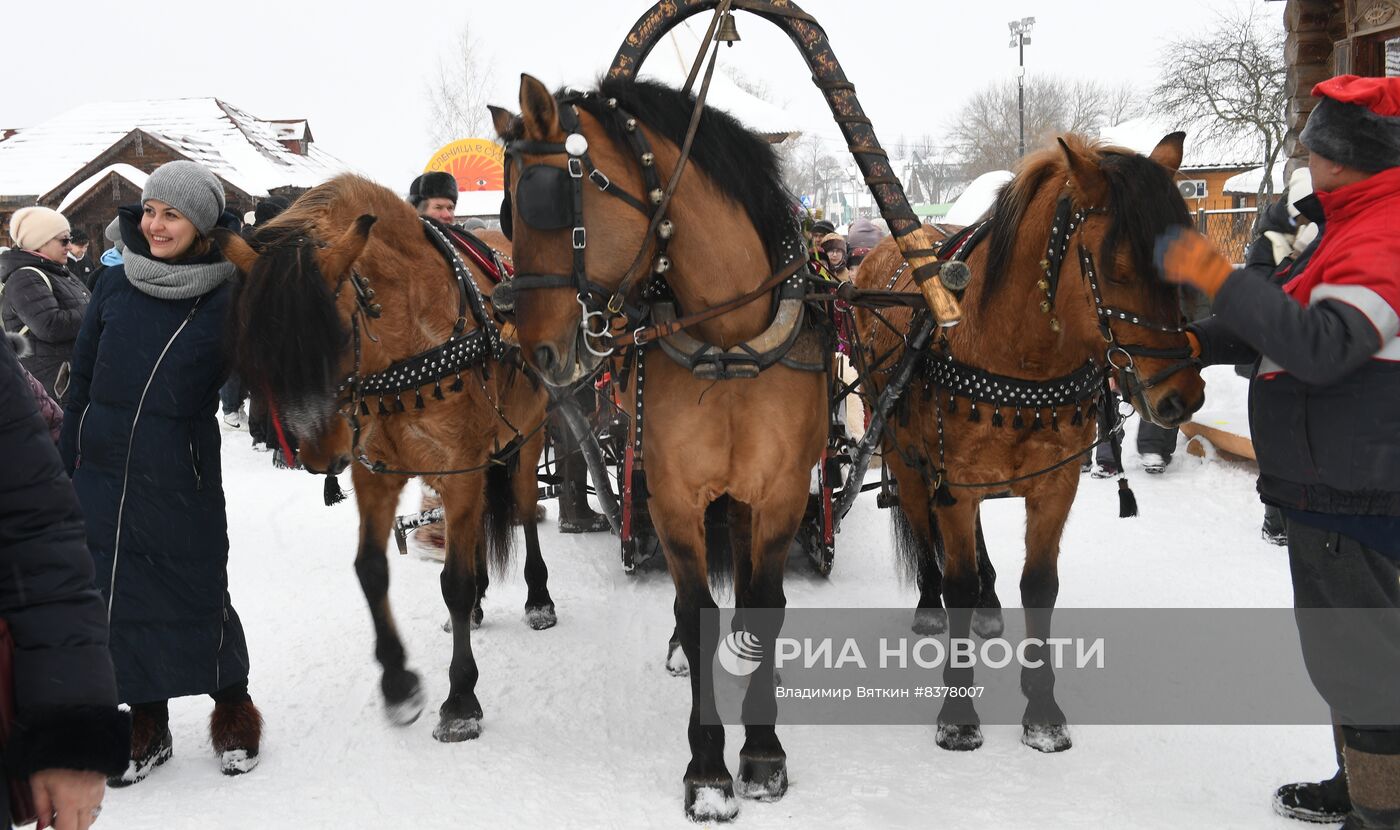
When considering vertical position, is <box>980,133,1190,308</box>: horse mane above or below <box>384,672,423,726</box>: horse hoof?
above

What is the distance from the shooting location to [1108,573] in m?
5.69

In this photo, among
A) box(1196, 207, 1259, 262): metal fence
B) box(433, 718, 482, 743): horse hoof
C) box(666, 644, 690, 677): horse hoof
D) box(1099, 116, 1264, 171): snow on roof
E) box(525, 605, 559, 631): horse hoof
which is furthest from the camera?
box(1099, 116, 1264, 171): snow on roof

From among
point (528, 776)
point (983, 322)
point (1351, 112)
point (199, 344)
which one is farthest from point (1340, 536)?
point (199, 344)

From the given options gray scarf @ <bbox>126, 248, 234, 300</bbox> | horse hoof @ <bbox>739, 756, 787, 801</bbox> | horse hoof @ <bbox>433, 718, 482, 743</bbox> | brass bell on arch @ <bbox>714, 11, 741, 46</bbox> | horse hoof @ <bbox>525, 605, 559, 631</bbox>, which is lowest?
horse hoof @ <bbox>525, 605, 559, 631</bbox>

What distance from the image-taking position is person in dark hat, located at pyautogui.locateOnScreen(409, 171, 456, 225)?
592cm

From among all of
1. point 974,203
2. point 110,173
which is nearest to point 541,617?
point 974,203

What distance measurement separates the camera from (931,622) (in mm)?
4691

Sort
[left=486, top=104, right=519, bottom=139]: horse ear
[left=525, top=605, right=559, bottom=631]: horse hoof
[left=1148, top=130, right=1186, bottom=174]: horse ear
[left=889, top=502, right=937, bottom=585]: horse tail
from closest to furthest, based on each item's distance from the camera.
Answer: [left=486, top=104, right=519, bottom=139]: horse ear
[left=1148, top=130, right=1186, bottom=174]: horse ear
[left=889, top=502, right=937, bottom=585]: horse tail
[left=525, top=605, right=559, bottom=631]: horse hoof

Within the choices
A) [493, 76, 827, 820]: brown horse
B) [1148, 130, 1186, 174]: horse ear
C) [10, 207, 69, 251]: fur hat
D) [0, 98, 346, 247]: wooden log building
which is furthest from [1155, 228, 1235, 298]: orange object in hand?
[0, 98, 346, 247]: wooden log building

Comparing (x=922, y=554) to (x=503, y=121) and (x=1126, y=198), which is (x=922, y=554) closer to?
(x=1126, y=198)

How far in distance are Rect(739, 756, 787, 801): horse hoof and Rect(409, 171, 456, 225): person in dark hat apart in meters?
3.90

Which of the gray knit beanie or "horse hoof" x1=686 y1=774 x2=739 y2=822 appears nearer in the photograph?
"horse hoof" x1=686 y1=774 x2=739 y2=822

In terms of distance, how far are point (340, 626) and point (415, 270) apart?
2.31 meters

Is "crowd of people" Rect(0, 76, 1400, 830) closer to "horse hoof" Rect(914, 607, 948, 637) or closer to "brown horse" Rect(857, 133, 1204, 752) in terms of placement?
"brown horse" Rect(857, 133, 1204, 752)
